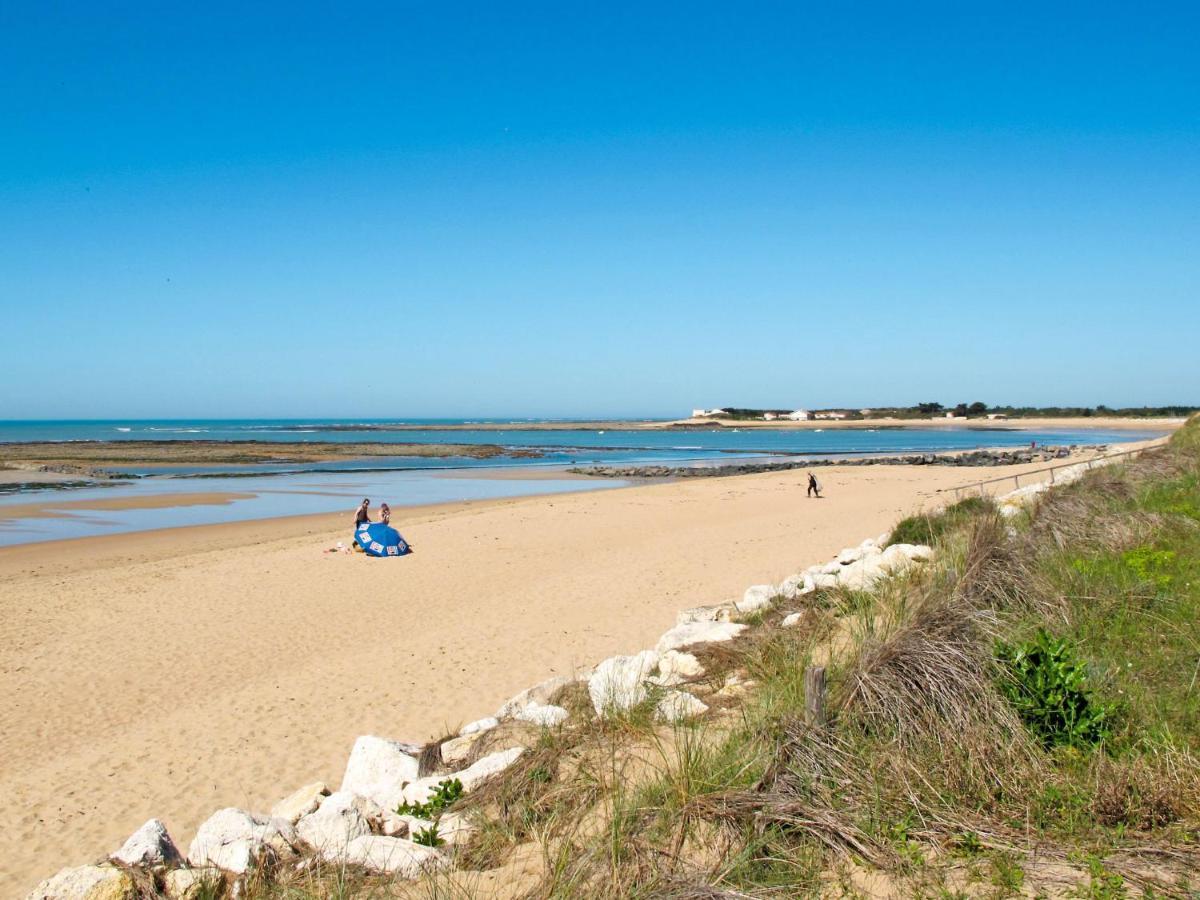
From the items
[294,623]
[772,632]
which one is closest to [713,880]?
[772,632]

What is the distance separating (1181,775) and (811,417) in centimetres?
15374

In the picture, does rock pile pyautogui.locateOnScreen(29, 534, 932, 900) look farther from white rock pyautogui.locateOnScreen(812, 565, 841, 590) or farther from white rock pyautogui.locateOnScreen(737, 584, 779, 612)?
white rock pyautogui.locateOnScreen(812, 565, 841, 590)

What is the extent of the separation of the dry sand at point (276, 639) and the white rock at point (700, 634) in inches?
64.5

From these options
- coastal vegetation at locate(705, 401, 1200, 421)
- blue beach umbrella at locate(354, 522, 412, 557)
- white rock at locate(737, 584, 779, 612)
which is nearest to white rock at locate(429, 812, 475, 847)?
white rock at locate(737, 584, 779, 612)

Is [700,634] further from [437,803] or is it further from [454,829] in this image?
[454,829]

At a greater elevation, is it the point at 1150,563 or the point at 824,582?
the point at 1150,563

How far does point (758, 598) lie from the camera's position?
1016 cm

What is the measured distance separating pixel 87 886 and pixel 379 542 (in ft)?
44.2

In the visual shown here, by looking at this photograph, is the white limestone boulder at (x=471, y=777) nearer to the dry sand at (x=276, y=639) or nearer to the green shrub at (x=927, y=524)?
the dry sand at (x=276, y=639)

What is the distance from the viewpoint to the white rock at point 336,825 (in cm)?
468

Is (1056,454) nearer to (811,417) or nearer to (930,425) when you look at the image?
(930,425)

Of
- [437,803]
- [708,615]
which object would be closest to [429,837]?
[437,803]

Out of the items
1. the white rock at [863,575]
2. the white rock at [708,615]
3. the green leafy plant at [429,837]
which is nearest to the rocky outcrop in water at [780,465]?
the white rock at [863,575]

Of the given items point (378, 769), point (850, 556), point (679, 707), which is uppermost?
point (679, 707)
